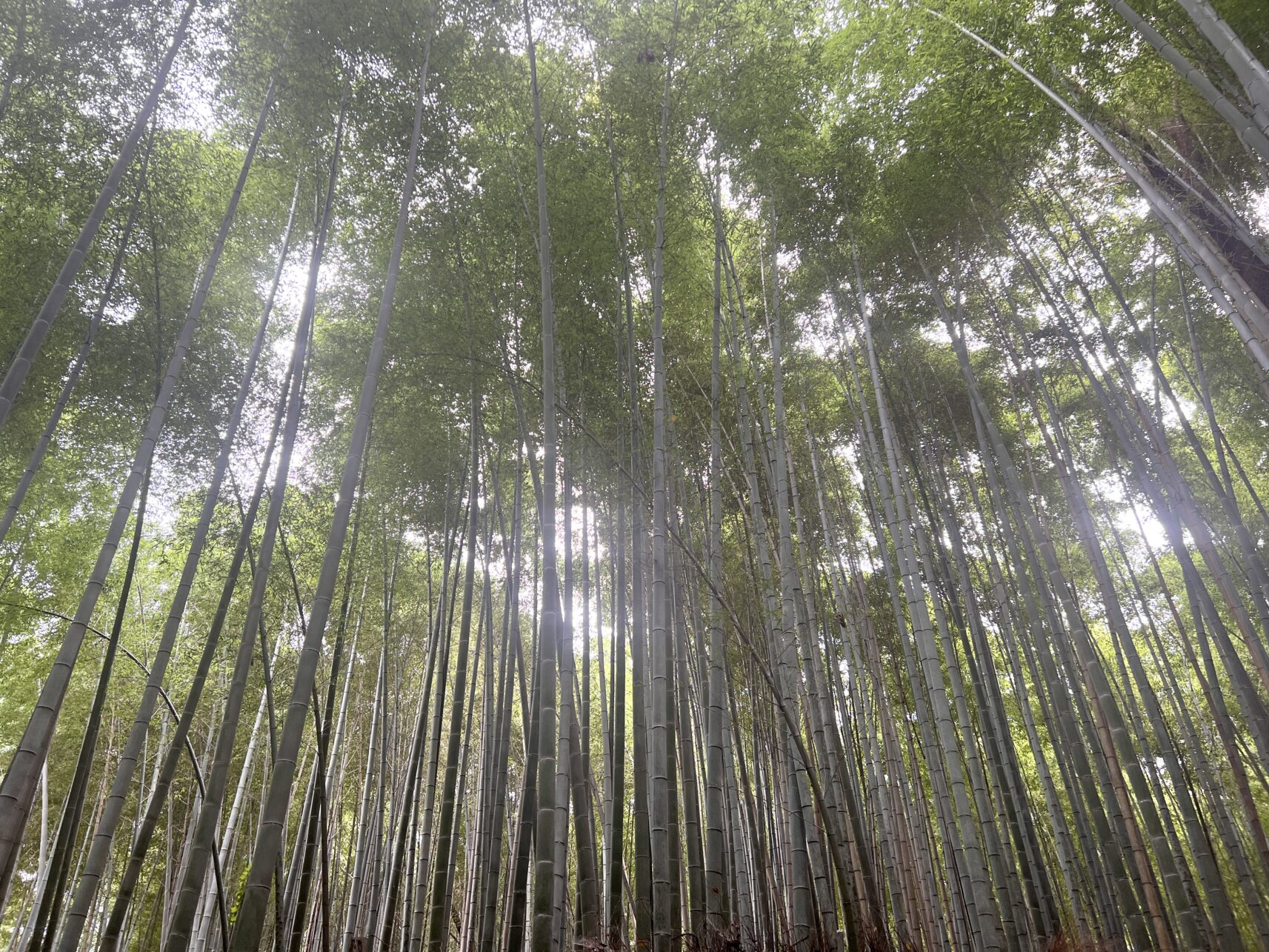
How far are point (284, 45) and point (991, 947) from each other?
507 cm

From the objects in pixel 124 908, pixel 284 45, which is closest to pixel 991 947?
pixel 124 908

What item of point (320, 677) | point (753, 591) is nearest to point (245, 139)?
point (753, 591)

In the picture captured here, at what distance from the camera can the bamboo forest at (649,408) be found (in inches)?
109

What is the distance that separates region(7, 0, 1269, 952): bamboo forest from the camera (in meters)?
2.77

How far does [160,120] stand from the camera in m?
3.80

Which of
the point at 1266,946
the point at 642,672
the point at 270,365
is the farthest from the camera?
the point at 270,365

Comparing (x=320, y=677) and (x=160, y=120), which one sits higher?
(x=160, y=120)

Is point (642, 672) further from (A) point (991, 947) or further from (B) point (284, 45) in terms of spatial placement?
(B) point (284, 45)

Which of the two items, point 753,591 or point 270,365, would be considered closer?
point 753,591

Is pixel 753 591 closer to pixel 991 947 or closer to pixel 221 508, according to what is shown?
pixel 991 947

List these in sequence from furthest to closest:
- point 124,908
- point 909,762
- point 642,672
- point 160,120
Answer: point 909,762 < point 160,120 < point 642,672 < point 124,908

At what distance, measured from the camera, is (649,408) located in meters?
5.08

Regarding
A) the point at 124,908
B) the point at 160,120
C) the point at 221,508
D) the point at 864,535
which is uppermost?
the point at 160,120

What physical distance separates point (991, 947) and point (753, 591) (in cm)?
218
